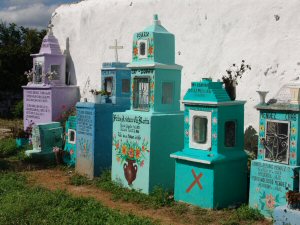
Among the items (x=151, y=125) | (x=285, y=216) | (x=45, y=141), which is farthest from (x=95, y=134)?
(x=285, y=216)

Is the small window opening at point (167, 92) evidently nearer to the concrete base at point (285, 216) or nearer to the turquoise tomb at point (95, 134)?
the turquoise tomb at point (95, 134)

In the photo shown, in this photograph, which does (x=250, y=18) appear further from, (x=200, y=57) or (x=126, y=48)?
(x=126, y=48)

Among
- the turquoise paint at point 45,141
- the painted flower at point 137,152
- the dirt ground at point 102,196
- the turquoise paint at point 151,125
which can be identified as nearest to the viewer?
the dirt ground at point 102,196

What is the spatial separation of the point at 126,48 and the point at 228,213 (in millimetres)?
6220

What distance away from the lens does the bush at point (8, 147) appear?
11548 mm

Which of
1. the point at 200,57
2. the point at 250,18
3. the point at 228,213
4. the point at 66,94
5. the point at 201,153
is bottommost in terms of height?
the point at 228,213

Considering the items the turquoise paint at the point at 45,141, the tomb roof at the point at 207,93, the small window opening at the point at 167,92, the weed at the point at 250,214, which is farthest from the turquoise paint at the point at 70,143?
the weed at the point at 250,214

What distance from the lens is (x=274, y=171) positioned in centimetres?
620

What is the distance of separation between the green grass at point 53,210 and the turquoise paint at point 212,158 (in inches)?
44.9

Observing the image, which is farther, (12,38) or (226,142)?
(12,38)

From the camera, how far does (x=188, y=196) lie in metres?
7.10

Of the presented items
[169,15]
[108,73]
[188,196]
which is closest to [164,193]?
[188,196]

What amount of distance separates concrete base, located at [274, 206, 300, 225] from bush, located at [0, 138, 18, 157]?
783cm

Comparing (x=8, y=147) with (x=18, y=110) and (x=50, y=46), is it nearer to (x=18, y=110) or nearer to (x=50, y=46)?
(x=50, y=46)
